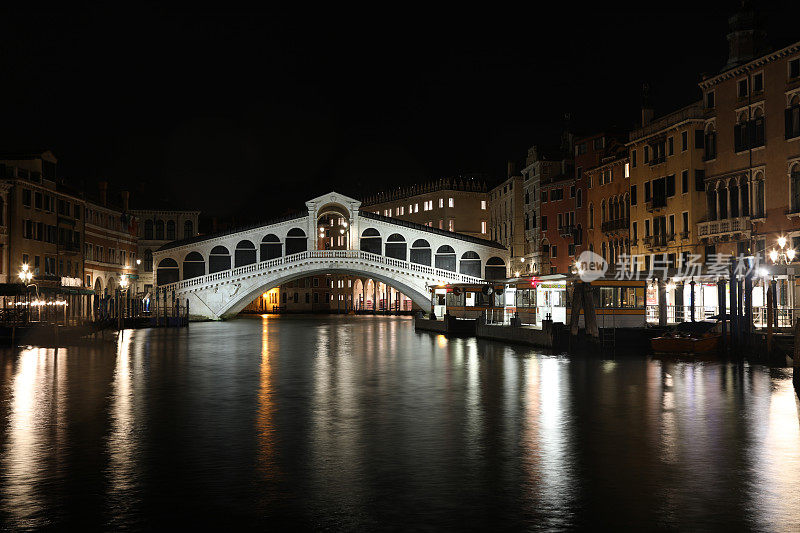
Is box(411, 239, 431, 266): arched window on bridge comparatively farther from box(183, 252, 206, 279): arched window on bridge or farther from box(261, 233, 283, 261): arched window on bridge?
box(183, 252, 206, 279): arched window on bridge

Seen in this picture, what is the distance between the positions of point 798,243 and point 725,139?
8.44 meters

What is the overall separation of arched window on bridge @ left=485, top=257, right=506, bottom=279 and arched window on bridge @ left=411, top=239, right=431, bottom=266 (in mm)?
5670

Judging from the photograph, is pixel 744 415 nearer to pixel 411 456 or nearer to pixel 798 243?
pixel 411 456

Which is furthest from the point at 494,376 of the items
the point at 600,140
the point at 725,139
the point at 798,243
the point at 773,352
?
the point at 600,140

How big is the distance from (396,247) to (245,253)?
13.9m

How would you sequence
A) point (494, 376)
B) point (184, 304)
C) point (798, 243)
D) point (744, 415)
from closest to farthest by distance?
point (744, 415) < point (494, 376) < point (798, 243) < point (184, 304)

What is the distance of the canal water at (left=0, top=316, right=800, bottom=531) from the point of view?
8344mm

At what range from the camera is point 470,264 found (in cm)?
7681

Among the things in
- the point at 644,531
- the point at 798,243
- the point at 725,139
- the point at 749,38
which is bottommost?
the point at 644,531

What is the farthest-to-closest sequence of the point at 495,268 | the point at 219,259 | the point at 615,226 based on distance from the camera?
the point at 495,268 < the point at 219,259 < the point at 615,226

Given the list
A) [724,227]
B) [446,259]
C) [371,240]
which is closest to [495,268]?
[446,259]

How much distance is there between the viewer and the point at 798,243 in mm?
36125

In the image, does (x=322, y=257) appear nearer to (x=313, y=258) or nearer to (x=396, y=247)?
(x=313, y=258)

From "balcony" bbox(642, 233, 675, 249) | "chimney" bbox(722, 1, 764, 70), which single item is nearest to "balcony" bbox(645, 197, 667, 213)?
"balcony" bbox(642, 233, 675, 249)
